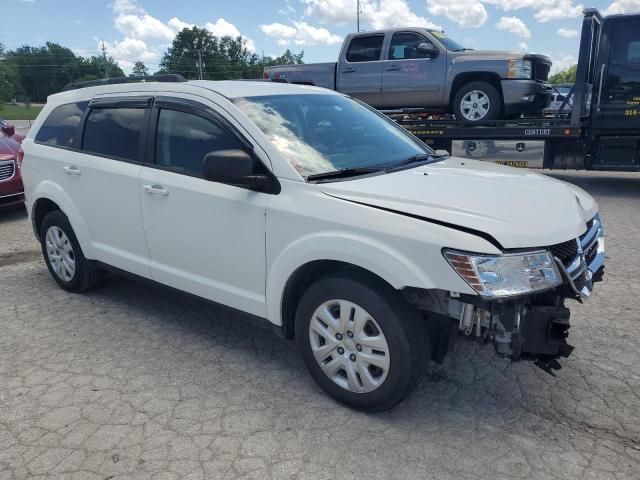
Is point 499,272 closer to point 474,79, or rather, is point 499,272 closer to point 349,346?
point 349,346

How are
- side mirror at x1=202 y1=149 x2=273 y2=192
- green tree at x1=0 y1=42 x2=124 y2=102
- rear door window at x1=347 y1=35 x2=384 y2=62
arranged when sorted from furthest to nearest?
green tree at x1=0 y1=42 x2=124 y2=102, rear door window at x1=347 y1=35 x2=384 y2=62, side mirror at x1=202 y1=149 x2=273 y2=192

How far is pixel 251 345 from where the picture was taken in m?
3.90

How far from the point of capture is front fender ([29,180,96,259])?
4.51 metres

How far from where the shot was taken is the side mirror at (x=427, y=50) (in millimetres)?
9836

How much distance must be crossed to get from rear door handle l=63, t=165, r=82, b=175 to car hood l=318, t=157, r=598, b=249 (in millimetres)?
2447

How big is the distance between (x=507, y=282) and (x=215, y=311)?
8.63 feet

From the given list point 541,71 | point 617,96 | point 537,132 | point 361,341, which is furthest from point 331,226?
point 541,71

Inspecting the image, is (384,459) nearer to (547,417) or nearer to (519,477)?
(519,477)

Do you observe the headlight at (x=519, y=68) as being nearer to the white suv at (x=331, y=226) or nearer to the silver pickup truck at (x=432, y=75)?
the silver pickup truck at (x=432, y=75)

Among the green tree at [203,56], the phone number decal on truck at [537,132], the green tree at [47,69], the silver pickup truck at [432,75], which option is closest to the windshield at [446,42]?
the silver pickup truck at [432,75]

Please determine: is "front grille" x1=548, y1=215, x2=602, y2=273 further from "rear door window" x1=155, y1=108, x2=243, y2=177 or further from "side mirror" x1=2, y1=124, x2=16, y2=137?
"side mirror" x1=2, y1=124, x2=16, y2=137

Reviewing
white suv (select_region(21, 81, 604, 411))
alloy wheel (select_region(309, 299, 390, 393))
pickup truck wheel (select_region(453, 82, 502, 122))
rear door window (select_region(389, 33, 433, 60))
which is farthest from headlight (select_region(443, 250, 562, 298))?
rear door window (select_region(389, 33, 433, 60))

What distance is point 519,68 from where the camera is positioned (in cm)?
930

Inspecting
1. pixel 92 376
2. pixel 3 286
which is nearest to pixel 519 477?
pixel 92 376
